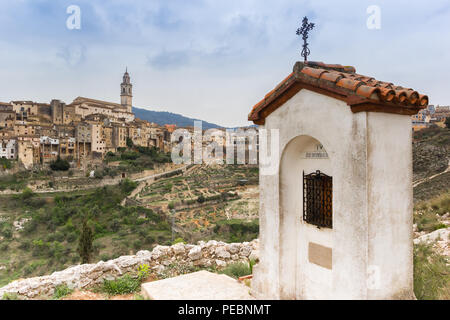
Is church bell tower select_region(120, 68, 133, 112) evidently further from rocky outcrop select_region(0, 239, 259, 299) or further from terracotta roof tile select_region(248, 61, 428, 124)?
terracotta roof tile select_region(248, 61, 428, 124)

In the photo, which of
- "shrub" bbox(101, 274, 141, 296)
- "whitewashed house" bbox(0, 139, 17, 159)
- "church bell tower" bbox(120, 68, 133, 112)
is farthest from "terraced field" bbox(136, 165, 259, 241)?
"church bell tower" bbox(120, 68, 133, 112)

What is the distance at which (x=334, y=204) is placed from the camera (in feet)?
11.2

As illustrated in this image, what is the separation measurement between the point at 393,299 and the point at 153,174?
56.7m

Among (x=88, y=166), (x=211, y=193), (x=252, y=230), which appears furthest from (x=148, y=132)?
(x=252, y=230)

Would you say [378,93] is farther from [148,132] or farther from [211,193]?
[148,132]

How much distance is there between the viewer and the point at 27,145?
53.2m

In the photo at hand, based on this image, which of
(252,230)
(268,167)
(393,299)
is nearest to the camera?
(393,299)

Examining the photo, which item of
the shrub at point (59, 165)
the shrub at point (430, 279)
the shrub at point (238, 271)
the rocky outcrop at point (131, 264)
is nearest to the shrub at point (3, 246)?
the rocky outcrop at point (131, 264)

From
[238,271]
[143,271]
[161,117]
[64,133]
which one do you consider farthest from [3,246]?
[161,117]

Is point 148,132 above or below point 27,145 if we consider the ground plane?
above

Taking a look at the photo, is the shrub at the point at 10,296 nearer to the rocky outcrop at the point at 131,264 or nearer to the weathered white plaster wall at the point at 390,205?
the rocky outcrop at the point at 131,264

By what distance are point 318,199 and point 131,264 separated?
4.42m

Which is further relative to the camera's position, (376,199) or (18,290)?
(18,290)

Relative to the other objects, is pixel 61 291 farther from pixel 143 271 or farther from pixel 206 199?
pixel 206 199
